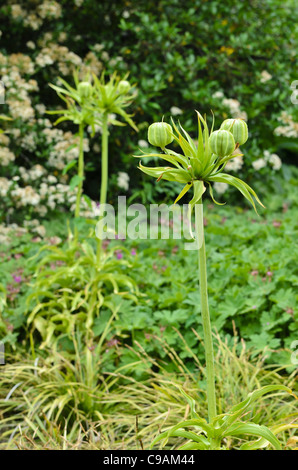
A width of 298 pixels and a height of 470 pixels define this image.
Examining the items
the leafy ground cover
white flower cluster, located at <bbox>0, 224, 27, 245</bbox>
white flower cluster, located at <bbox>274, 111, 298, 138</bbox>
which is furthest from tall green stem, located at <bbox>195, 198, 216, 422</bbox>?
white flower cluster, located at <bbox>274, 111, 298, 138</bbox>

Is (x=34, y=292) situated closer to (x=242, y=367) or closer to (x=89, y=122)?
(x=89, y=122)

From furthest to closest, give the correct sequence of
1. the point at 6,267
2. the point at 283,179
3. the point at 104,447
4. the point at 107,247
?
the point at 283,179
the point at 107,247
the point at 6,267
the point at 104,447

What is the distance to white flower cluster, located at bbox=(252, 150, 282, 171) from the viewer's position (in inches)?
156

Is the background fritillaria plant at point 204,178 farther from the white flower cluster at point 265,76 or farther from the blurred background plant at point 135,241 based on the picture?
the white flower cluster at point 265,76

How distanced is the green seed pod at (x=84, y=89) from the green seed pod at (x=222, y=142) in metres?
1.21

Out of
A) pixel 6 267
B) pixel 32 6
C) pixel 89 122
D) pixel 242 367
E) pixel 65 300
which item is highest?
pixel 32 6

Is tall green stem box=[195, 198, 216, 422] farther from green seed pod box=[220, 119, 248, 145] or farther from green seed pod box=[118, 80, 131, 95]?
green seed pod box=[118, 80, 131, 95]

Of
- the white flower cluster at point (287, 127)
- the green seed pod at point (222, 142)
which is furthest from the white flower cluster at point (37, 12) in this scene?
the green seed pod at point (222, 142)

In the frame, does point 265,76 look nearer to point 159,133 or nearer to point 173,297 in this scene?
point 173,297

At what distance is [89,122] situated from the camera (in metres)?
2.28

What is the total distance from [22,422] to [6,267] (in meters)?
0.97

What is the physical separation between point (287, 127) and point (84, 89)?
7.97 ft

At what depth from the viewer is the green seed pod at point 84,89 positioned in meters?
2.13
